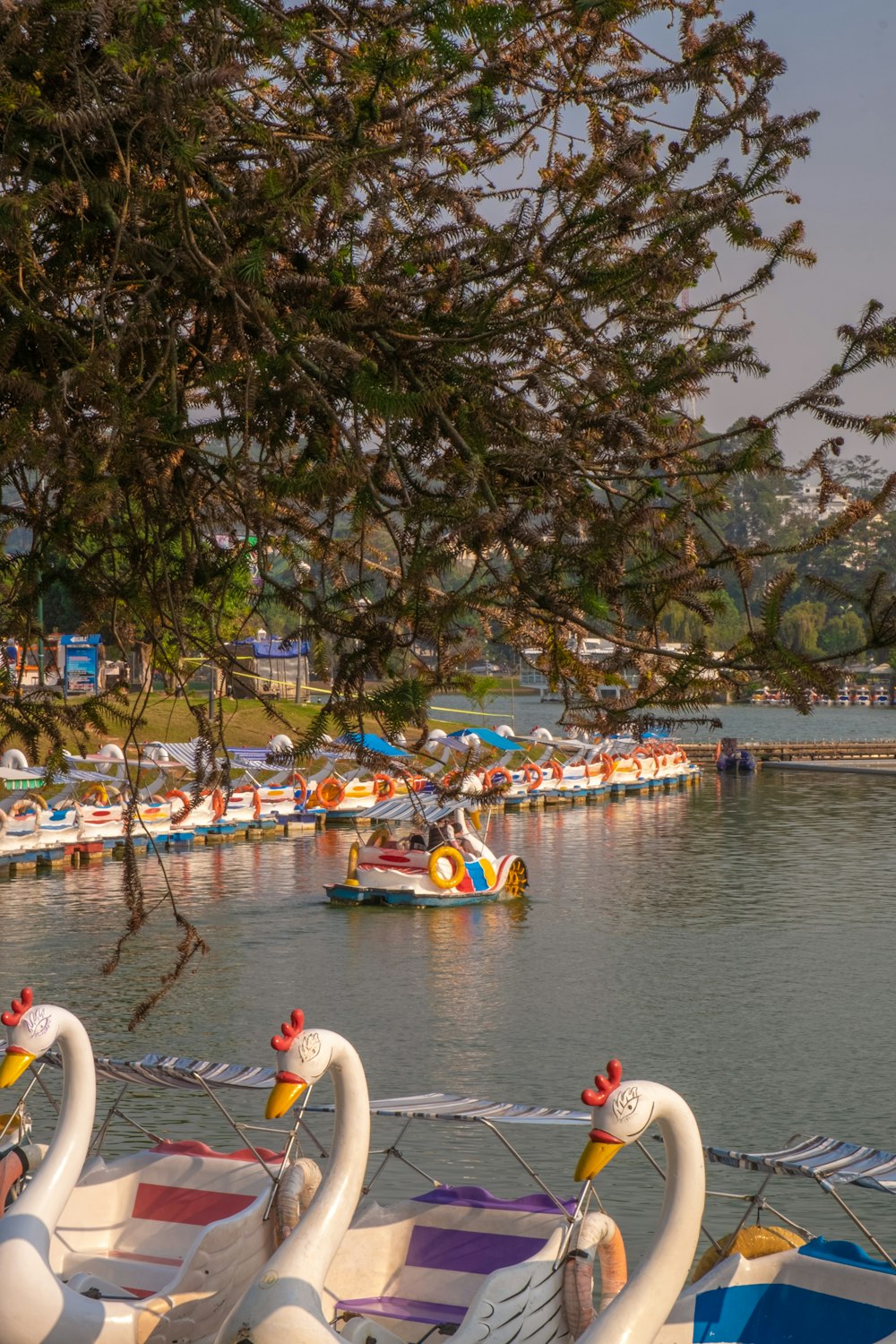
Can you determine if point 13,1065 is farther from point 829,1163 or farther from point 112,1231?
point 829,1163

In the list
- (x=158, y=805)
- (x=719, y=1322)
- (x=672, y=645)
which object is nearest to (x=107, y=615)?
(x=672, y=645)

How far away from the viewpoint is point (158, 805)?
1336 inches

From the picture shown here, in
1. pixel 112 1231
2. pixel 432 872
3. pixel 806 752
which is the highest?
pixel 806 752

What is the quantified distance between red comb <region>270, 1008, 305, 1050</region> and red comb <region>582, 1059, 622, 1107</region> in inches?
61.2

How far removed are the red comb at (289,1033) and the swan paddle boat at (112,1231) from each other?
41.7 inches

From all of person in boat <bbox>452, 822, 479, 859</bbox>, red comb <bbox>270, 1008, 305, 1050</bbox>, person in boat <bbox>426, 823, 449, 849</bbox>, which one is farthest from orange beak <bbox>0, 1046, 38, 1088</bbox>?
person in boat <bbox>426, 823, 449, 849</bbox>

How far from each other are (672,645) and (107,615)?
8.03 ft

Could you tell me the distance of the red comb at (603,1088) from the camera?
6.41 meters

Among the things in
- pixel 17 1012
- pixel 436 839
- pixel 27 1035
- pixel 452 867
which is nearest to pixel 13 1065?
pixel 27 1035

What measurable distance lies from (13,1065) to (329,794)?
33152 millimetres

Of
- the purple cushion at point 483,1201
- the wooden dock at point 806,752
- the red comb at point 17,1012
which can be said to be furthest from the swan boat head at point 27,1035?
the wooden dock at point 806,752

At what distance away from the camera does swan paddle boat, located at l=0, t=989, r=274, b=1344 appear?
24.7ft

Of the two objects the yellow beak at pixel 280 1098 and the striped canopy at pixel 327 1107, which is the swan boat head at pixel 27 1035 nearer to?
the striped canopy at pixel 327 1107

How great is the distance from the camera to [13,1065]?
26.4 ft
